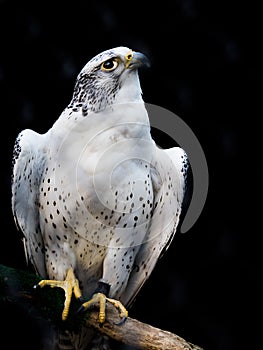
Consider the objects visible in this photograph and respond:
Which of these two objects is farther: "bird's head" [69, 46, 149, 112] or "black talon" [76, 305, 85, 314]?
"bird's head" [69, 46, 149, 112]

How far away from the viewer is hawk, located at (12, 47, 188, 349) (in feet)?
4.94

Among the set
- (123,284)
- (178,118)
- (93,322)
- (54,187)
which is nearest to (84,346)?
(123,284)

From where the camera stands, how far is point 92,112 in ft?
5.03

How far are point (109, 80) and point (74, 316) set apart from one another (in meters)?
0.59

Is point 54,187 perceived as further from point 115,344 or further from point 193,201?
point 115,344

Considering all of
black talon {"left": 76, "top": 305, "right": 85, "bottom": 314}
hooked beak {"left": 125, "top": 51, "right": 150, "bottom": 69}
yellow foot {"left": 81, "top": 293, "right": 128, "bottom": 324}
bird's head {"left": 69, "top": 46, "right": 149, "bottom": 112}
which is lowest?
black talon {"left": 76, "top": 305, "right": 85, "bottom": 314}

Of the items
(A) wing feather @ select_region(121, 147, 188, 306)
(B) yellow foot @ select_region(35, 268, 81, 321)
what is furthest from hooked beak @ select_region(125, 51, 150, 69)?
(B) yellow foot @ select_region(35, 268, 81, 321)

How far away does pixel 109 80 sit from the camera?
1558 millimetres

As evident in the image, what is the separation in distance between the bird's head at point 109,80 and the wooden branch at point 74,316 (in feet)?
1.57

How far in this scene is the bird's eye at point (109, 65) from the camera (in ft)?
5.06

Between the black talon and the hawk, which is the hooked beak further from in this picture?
the black talon

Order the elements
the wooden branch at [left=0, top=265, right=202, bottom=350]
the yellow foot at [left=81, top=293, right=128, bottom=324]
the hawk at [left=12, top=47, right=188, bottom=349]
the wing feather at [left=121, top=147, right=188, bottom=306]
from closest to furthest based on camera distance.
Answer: the wooden branch at [left=0, top=265, right=202, bottom=350] < the yellow foot at [left=81, top=293, right=128, bottom=324] < the hawk at [left=12, top=47, right=188, bottom=349] < the wing feather at [left=121, top=147, right=188, bottom=306]

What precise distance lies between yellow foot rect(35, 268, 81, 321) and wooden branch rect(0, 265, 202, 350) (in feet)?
0.04

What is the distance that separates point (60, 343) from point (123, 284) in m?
0.22
